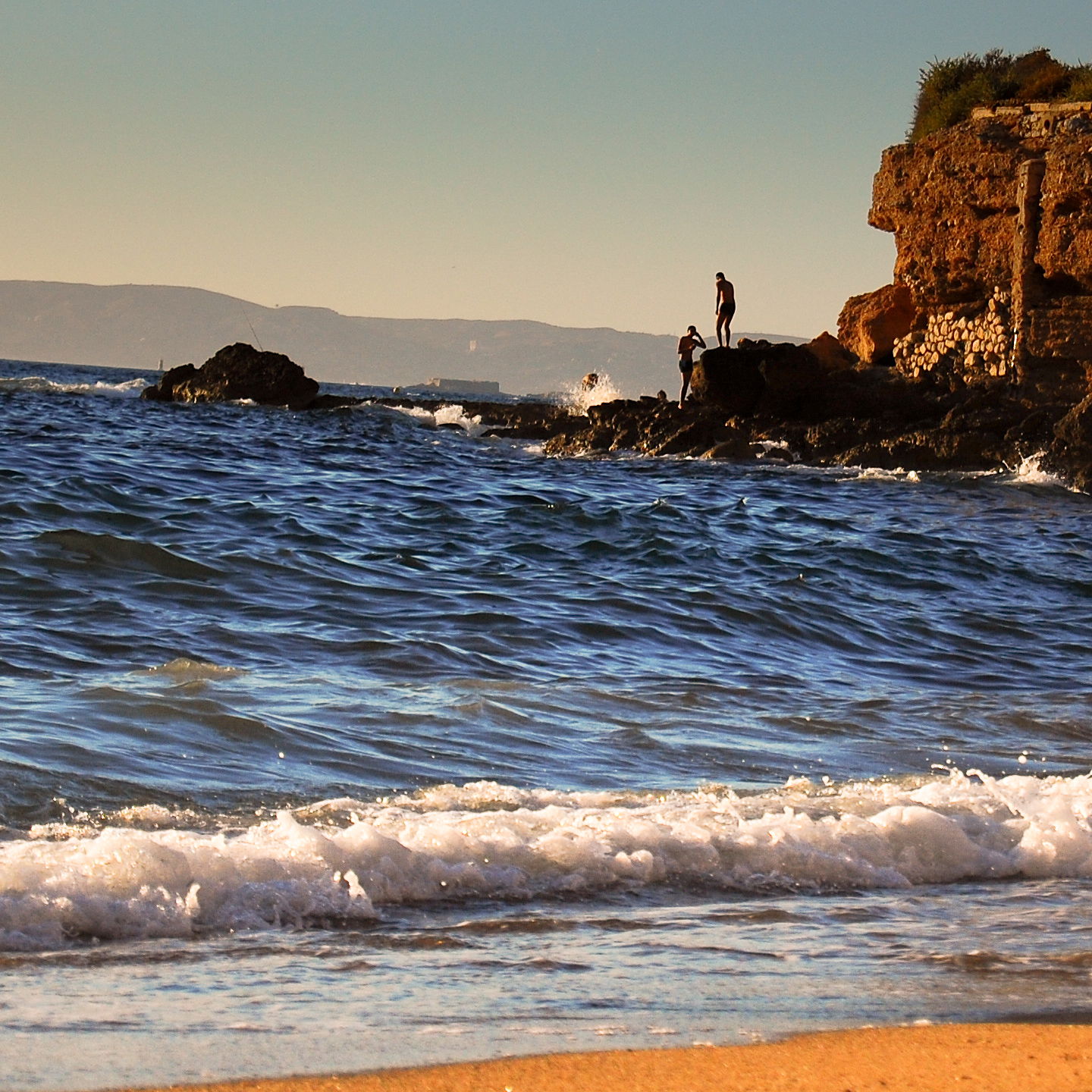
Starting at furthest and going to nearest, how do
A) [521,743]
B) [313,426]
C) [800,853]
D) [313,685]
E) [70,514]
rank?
[313,426] < [70,514] < [313,685] < [521,743] < [800,853]

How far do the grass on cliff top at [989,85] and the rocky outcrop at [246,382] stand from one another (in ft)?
57.5

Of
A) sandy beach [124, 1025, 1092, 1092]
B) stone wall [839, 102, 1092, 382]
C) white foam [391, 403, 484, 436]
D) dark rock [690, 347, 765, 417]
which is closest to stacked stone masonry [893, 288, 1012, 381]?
stone wall [839, 102, 1092, 382]

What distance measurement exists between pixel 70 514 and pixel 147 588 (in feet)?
10.6

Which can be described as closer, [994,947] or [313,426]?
[994,947]

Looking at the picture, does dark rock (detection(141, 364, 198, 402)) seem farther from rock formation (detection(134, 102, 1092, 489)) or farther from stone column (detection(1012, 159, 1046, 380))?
stone column (detection(1012, 159, 1046, 380))

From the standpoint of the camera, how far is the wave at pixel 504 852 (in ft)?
12.2

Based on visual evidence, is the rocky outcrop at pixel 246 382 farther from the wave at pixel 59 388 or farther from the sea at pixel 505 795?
the sea at pixel 505 795

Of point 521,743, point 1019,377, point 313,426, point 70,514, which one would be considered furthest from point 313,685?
point 313,426

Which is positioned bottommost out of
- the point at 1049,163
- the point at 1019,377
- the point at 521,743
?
the point at 521,743

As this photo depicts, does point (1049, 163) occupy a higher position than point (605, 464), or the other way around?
point (1049, 163)

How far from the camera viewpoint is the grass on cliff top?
29.5m

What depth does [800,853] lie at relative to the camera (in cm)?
455

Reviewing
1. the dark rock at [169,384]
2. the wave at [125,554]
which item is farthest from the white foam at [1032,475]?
the dark rock at [169,384]

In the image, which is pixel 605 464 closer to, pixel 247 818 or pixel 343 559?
pixel 343 559
